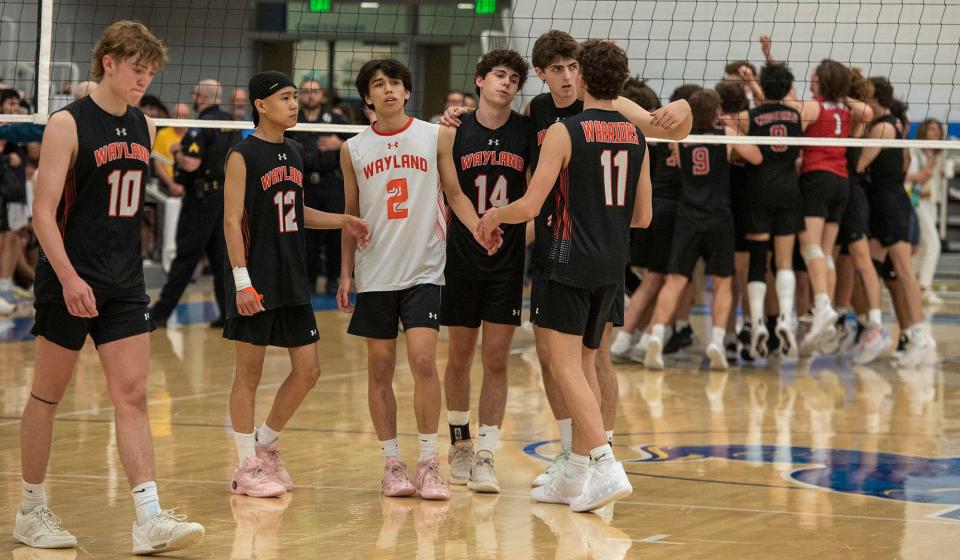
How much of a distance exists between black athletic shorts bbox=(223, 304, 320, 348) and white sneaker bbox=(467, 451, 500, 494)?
0.87 metres

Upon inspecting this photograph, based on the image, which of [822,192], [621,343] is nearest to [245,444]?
[621,343]

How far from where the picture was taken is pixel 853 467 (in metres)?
6.44

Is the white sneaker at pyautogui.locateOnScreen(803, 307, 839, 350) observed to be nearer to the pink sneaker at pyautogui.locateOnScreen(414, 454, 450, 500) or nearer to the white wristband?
the pink sneaker at pyautogui.locateOnScreen(414, 454, 450, 500)

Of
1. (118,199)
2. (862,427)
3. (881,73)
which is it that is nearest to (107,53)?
(118,199)

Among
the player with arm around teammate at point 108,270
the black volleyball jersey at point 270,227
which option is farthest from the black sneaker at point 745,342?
the player with arm around teammate at point 108,270

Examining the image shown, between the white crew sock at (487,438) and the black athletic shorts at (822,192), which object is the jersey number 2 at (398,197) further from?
the black athletic shorts at (822,192)

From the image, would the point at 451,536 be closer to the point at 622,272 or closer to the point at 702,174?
the point at 622,272

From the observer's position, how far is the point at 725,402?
27.7 feet

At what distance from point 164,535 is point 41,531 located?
0.50 metres

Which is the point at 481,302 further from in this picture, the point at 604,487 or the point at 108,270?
the point at 108,270

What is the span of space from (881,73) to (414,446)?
1093 cm

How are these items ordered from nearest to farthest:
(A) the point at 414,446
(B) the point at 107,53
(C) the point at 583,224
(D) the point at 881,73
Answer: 1. (B) the point at 107,53
2. (C) the point at 583,224
3. (A) the point at 414,446
4. (D) the point at 881,73

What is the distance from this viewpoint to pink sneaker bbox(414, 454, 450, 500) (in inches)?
222

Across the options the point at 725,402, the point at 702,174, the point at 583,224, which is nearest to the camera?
the point at 583,224
